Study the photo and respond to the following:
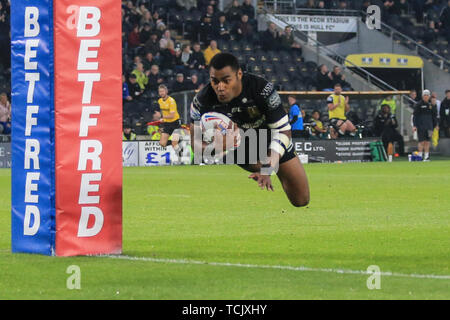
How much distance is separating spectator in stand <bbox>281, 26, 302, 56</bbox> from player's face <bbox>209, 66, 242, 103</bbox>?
30.6m

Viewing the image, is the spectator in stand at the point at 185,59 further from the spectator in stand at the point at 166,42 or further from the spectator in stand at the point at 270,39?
the spectator in stand at the point at 270,39

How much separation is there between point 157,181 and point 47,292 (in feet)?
49.6

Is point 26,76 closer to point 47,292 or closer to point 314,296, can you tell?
point 47,292

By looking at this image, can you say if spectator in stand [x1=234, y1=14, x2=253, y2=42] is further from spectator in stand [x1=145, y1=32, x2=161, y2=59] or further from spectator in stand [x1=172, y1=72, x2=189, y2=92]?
spectator in stand [x1=172, y1=72, x2=189, y2=92]

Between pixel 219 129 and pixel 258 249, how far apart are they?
1.37 m

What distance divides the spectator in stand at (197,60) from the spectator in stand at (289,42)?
19.1 feet

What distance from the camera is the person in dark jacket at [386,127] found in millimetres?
34281

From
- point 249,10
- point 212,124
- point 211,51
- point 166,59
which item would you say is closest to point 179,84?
point 166,59

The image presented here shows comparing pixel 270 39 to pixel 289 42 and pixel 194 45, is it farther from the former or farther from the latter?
pixel 194 45

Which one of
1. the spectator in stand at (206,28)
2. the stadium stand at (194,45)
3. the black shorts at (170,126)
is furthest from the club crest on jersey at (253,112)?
the spectator in stand at (206,28)

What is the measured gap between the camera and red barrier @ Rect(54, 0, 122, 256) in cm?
978

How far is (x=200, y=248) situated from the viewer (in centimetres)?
1086

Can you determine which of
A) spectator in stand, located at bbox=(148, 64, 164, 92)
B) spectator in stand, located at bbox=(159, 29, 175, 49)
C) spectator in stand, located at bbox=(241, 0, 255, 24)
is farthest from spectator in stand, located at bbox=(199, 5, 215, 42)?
spectator in stand, located at bbox=(148, 64, 164, 92)
